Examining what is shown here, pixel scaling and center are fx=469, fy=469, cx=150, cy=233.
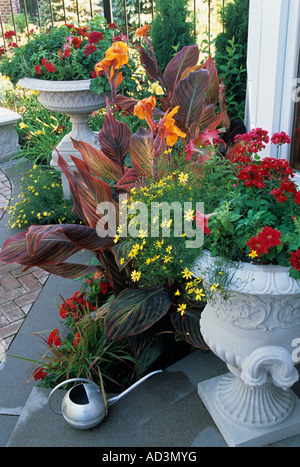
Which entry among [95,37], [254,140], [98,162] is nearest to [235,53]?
[95,37]

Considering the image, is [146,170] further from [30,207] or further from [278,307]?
[30,207]

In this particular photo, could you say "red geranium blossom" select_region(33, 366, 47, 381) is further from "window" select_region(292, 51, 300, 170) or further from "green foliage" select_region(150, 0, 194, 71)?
"green foliage" select_region(150, 0, 194, 71)

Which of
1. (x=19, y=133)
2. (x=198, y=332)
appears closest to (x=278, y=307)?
(x=198, y=332)

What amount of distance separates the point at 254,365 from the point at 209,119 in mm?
1757

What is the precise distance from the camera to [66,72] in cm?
358

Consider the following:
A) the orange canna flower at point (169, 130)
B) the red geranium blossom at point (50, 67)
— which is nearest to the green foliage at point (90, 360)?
the orange canna flower at point (169, 130)

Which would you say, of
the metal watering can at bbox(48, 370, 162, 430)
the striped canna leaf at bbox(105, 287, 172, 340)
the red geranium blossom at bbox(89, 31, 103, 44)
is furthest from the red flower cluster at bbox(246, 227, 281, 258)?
the red geranium blossom at bbox(89, 31, 103, 44)

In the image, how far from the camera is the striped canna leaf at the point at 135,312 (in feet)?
6.08

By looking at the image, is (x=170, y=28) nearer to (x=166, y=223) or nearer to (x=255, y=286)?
(x=166, y=223)

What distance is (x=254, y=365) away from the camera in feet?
5.05

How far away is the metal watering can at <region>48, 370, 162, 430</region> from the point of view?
5.84 ft

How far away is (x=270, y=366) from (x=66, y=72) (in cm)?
281

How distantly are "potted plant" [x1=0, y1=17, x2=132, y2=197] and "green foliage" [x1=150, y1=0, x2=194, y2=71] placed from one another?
28.0 inches

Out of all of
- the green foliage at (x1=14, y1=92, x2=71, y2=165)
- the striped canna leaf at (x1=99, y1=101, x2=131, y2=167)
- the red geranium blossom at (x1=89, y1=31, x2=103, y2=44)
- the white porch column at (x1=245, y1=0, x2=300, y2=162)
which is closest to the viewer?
the white porch column at (x1=245, y1=0, x2=300, y2=162)
